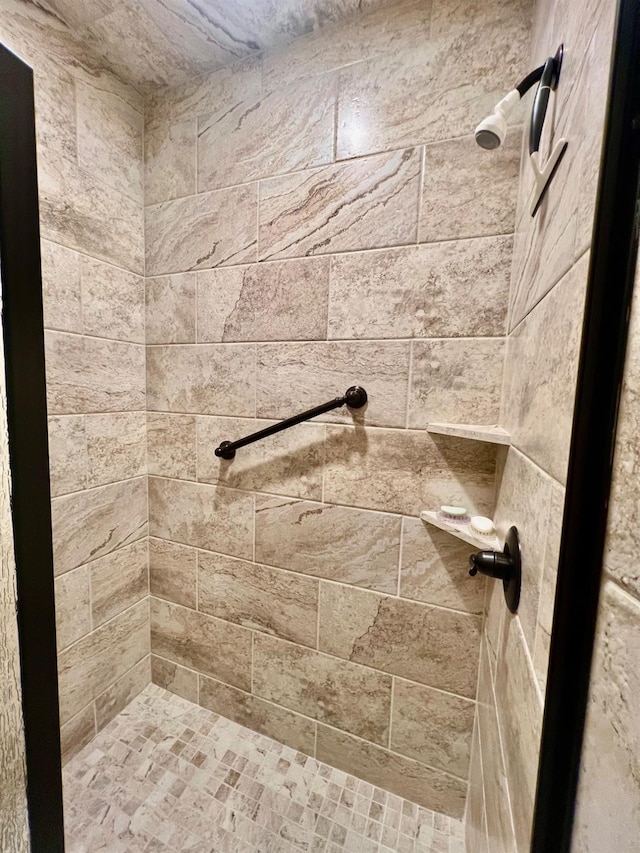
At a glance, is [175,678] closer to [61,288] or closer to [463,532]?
[463,532]

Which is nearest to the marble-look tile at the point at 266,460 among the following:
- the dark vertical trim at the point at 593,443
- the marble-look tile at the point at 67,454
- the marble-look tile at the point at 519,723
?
the marble-look tile at the point at 67,454

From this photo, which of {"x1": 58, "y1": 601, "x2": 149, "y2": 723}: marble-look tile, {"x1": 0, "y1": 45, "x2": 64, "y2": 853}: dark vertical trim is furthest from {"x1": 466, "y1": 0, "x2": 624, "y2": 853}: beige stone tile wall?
{"x1": 58, "y1": 601, "x2": 149, "y2": 723}: marble-look tile

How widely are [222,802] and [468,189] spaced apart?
5.92 ft

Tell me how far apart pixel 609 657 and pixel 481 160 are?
997 millimetres

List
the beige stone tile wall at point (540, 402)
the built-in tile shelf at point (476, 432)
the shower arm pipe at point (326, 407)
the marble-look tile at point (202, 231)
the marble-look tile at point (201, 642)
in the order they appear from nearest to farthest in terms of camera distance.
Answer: the beige stone tile wall at point (540, 402) → the built-in tile shelf at point (476, 432) → the shower arm pipe at point (326, 407) → the marble-look tile at point (202, 231) → the marble-look tile at point (201, 642)

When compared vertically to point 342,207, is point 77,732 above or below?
below

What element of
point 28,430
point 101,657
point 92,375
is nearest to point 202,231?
point 92,375

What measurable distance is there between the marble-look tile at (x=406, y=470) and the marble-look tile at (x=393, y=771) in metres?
0.74

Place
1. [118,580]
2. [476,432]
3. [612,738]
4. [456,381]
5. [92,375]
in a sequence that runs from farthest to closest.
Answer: [118,580] → [92,375] → [456,381] → [476,432] → [612,738]

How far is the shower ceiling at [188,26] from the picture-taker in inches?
33.5

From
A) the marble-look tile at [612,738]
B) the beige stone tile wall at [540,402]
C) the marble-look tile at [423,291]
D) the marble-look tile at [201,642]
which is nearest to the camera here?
the marble-look tile at [612,738]

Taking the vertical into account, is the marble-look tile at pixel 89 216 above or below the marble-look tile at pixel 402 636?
above

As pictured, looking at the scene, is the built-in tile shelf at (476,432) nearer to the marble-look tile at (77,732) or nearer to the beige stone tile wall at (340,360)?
the beige stone tile wall at (340,360)

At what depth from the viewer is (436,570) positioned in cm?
91
